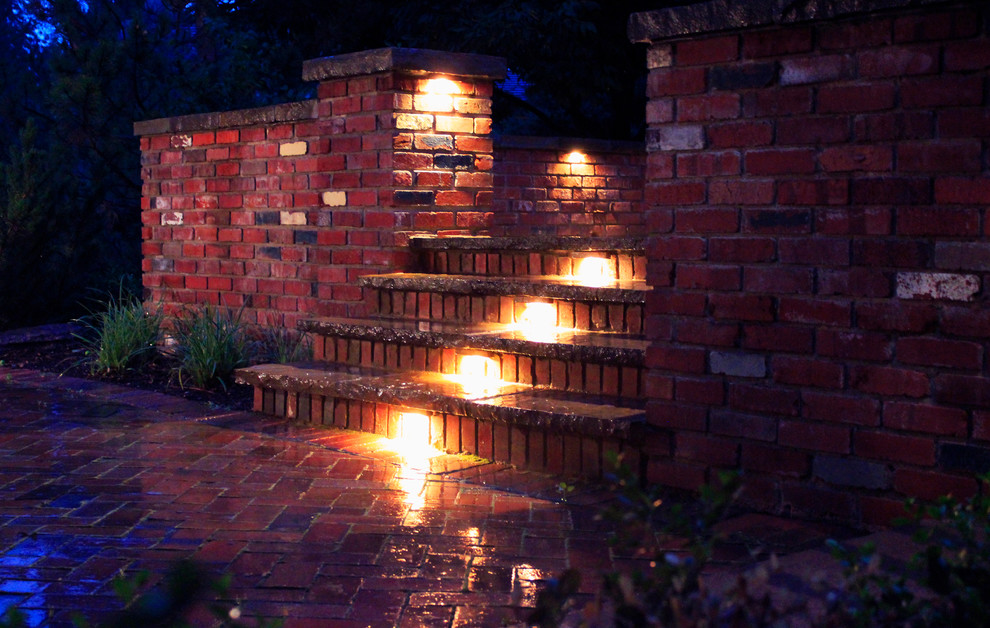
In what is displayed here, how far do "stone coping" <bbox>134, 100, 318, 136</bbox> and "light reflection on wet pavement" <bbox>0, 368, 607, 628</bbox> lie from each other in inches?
80.7

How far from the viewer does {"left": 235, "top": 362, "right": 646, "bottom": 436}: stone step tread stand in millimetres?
3678

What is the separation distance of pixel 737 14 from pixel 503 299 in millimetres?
1960

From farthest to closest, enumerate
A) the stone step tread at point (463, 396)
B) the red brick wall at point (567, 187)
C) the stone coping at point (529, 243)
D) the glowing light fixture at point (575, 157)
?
the glowing light fixture at point (575, 157) → the red brick wall at point (567, 187) → the stone coping at point (529, 243) → the stone step tread at point (463, 396)

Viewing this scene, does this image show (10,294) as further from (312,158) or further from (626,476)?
(626,476)

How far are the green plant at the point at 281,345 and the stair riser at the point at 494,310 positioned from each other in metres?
0.57

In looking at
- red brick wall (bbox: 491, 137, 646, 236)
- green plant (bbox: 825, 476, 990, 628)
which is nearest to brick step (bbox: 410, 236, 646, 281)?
red brick wall (bbox: 491, 137, 646, 236)

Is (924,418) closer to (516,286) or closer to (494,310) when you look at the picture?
(516,286)

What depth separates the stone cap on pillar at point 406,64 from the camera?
5418 mm

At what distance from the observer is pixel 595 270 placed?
507 centimetres

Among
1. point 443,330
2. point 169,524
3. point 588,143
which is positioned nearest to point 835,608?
point 169,524

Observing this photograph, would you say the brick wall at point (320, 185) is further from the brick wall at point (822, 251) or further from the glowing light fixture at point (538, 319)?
the brick wall at point (822, 251)

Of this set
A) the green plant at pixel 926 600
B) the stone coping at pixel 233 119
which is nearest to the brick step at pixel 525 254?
the stone coping at pixel 233 119

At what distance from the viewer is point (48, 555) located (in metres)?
2.99

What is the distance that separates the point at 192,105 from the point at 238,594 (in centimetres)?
699
